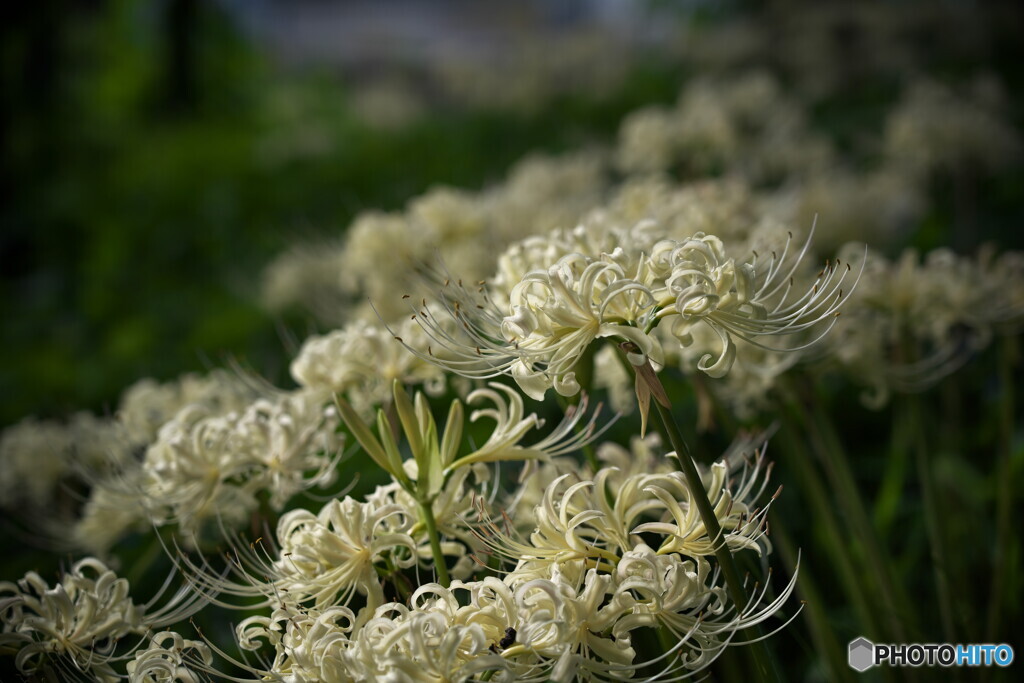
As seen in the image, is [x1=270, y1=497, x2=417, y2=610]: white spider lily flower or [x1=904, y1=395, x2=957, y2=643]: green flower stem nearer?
[x1=270, y1=497, x2=417, y2=610]: white spider lily flower

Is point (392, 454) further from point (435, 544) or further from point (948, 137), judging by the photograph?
point (948, 137)

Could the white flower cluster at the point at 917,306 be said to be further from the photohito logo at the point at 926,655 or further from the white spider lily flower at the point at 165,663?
the white spider lily flower at the point at 165,663

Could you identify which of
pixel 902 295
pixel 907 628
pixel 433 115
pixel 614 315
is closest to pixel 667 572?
pixel 614 315

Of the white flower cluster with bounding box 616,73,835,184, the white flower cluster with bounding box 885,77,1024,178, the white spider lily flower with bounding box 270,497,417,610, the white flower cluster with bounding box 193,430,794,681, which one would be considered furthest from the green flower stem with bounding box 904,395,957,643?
the white flower cluster with bounding box 885,77,1024,178

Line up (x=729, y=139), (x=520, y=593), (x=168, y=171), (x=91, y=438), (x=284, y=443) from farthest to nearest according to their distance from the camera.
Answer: (x=168, y=171), (x=729, y=139), (x=91, y=438), (x=284, y=443), (x=520, y=593)

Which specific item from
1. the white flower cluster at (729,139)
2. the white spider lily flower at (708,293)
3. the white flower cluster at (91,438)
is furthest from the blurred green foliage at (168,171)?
the white spider lily flower at (708,293)

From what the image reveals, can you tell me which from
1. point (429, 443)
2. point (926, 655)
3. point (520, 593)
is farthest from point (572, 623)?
point (926, 655)

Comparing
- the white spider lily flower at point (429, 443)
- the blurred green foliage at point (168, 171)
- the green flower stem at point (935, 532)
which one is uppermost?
the blurred green foliage at point (168, 171)

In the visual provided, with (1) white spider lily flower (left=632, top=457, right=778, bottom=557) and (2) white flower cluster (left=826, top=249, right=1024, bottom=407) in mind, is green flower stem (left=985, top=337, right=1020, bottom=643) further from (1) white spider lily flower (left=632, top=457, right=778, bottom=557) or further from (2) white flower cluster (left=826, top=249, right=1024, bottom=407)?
(1) white spider lily flower (left=632, top=457, right=778, bottom=557)
